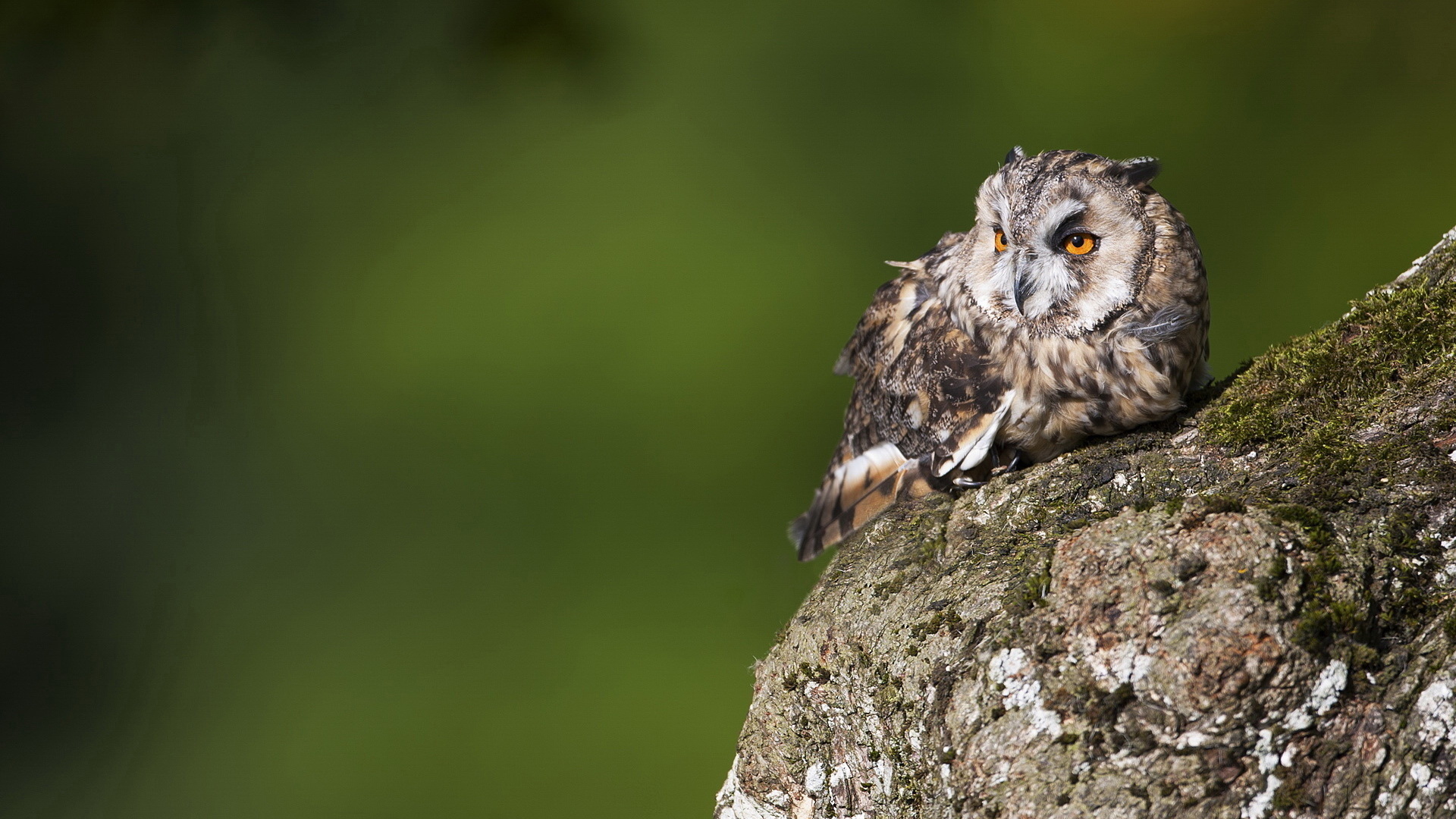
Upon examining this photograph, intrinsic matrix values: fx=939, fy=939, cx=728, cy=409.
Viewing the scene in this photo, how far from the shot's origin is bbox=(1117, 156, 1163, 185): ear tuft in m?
1.57

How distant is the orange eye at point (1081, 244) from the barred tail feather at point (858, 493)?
0.49m

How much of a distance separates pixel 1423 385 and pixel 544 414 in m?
2.74

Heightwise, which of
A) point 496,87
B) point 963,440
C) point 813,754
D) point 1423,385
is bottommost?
point 813,754

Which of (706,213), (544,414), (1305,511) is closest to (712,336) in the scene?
(706,213)

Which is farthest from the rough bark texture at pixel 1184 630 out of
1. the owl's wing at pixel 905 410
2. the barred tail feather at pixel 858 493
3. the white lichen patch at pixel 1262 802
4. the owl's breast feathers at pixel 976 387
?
the barred tail feather at pixel 858 493

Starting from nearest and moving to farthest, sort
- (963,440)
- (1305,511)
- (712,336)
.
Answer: (1305,511), (963,440), (712,336)

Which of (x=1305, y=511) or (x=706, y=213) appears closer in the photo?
(x=1305, y=511)

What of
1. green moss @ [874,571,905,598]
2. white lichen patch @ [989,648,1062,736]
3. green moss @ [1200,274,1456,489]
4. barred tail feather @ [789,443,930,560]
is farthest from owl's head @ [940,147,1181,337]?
white lichen patch @ [989,648,1062,736]

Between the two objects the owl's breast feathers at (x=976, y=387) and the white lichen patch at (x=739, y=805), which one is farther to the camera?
the owl's breast feathers at (x=976, y=387)

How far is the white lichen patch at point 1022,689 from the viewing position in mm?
1062

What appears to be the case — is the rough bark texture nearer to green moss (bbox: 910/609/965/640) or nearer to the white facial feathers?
green moss (bbox: 910/609/965/640)

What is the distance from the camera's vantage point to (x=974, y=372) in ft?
5.69

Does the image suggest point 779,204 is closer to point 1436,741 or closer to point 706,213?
point 706,213

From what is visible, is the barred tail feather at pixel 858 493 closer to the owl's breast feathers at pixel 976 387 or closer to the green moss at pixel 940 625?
the owl's breast feathers at pixel 976 387
